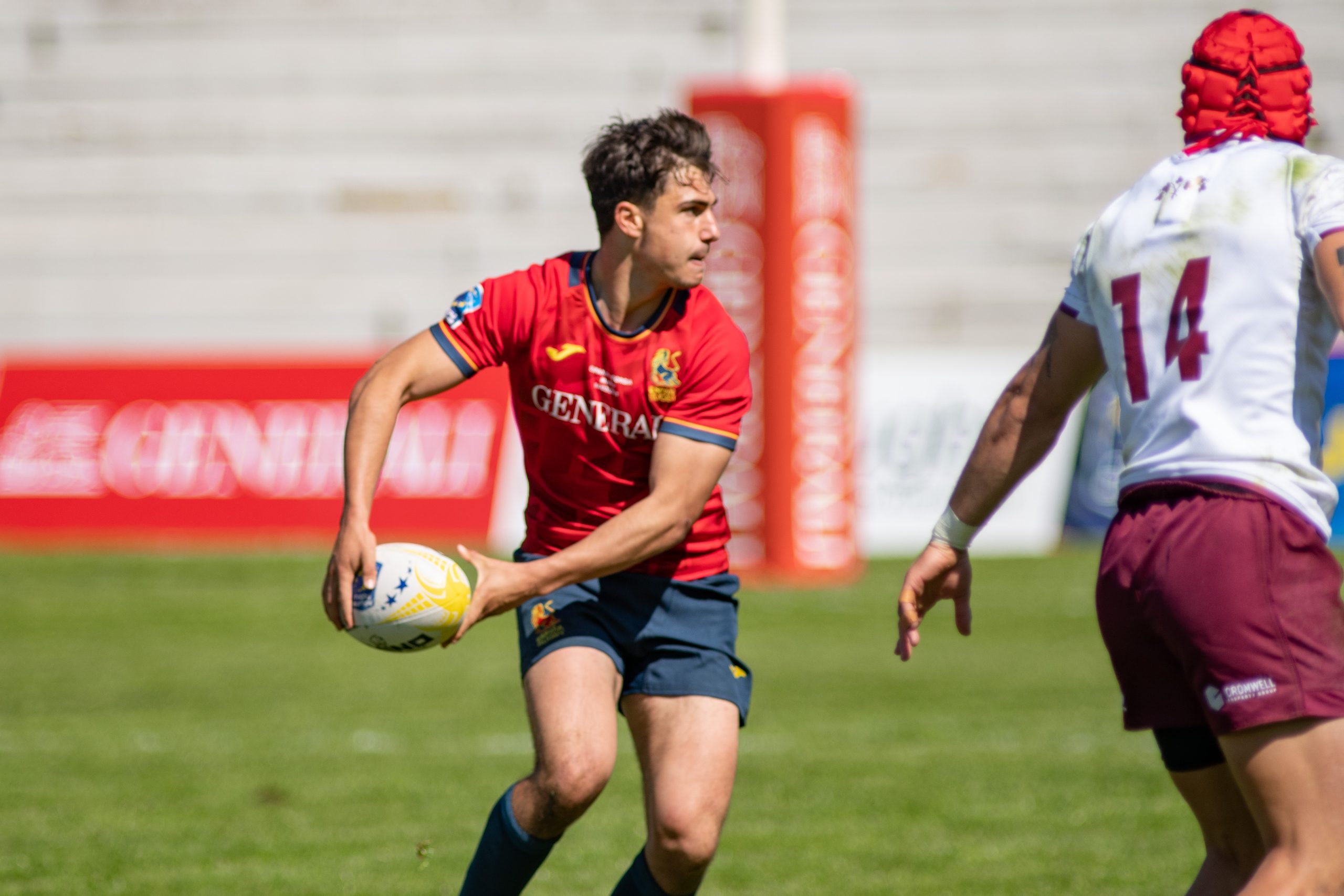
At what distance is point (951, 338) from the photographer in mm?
18734

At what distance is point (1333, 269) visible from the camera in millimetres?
2963

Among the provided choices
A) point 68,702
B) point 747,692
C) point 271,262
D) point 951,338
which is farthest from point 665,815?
point 271,262

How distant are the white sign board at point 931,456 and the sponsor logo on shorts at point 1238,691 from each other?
1180cm

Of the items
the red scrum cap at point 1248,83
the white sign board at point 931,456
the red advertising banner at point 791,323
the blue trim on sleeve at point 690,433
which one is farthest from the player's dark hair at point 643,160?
the white sign board at point 931,456

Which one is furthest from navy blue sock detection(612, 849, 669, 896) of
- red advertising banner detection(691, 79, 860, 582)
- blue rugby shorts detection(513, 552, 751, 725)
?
red advertising banner detection(691, 79, 860, 582)

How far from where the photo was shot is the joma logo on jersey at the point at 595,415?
4.47 metres

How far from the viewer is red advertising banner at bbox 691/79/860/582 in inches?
539

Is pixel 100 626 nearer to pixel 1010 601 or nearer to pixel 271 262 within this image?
pixel 1010 601

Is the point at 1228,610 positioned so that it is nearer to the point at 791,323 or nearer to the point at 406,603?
the point at 406,603

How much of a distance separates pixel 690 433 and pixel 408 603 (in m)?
0.89

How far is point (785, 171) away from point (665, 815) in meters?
10.2

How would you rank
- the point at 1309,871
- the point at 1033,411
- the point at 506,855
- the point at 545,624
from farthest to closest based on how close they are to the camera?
the point at 545,624 < the point at 506,855 < the point at 1033,411 < the point at 1309,871

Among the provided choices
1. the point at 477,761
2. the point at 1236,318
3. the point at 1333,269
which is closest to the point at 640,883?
the point at 1236,318

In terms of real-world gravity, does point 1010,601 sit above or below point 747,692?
below
